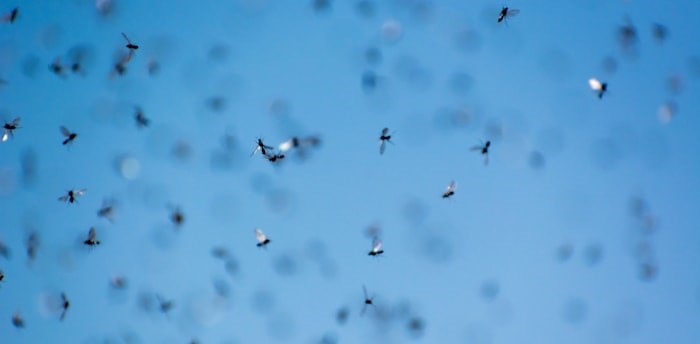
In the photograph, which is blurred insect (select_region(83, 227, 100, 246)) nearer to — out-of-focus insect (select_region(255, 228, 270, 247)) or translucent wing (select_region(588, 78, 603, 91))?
out-of-focus insect (select_region(255, 228, 270, 247))

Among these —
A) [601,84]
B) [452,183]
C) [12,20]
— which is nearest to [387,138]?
[452,183]

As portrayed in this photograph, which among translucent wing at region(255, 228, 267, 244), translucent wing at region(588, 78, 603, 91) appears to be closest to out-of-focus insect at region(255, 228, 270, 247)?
translucent wing at region(255, 228, 267, 244)

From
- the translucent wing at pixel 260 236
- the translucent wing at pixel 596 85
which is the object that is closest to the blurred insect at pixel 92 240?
the translucent wing at pixel 260 236

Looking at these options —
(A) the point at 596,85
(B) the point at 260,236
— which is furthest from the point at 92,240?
(A) the point at 596,85

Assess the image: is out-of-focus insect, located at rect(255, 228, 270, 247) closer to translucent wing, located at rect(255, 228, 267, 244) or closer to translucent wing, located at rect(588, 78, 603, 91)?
translucent wing, located at rect(255, 228, 267, 244)

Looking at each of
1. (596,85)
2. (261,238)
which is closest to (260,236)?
(261,238)

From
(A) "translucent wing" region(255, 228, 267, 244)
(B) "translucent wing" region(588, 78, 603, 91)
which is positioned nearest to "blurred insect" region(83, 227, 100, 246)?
(A) "translucent wing" region(255, 228, 267, 244)

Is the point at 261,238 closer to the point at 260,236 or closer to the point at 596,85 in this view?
the point at 260,236

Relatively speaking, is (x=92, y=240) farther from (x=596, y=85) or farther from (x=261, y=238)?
(x=596, y=85)

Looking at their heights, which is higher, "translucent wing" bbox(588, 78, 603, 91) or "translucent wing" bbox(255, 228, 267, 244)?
"translucent wing" bbox(588, 78, 603, 91)

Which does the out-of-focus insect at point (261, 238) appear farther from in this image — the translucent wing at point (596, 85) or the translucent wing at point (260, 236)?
the translucent wing at point (596, 85)

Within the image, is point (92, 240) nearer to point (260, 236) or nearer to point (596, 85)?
point (260, 236)

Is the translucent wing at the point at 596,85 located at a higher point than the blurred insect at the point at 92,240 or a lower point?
higher
